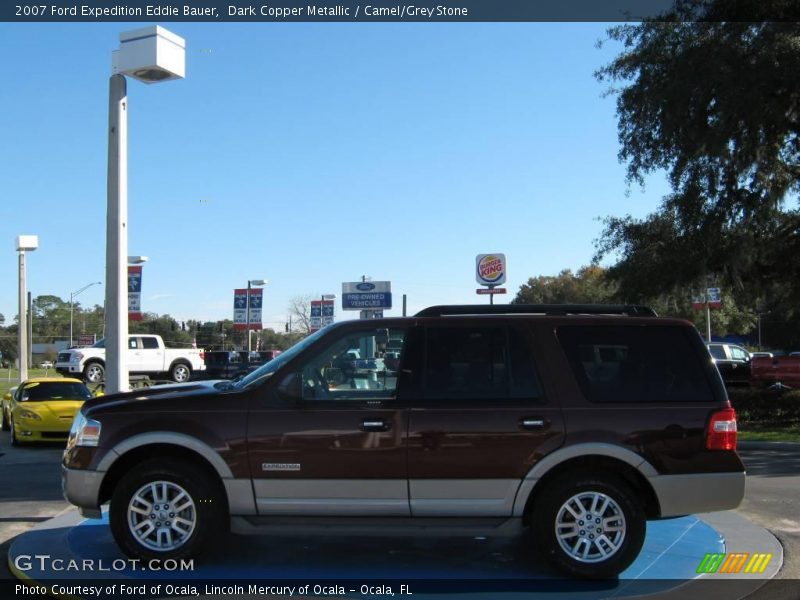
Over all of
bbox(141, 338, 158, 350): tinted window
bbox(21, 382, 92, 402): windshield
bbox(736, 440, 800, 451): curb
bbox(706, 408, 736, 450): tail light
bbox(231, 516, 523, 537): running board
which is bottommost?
bbox(736, 440, 800, 451): curb

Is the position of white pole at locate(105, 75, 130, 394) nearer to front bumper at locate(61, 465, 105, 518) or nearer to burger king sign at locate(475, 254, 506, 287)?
front bumper at locate(61, 465, 105, 518)

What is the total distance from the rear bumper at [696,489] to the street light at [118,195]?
6.59 meters

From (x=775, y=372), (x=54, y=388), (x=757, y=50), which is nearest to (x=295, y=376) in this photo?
(x=54, y=388)

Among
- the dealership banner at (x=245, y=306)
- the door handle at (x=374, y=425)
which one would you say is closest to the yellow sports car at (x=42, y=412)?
the door handle at (x=374, y=425)

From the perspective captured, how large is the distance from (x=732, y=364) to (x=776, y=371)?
3.10 meters

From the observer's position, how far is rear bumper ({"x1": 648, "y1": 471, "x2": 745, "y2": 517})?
553 centimetres

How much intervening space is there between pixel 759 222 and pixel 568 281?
6727cm

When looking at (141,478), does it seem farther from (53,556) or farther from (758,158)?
(758,158)

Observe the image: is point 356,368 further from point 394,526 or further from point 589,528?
point 589,528

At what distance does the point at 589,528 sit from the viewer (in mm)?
5512

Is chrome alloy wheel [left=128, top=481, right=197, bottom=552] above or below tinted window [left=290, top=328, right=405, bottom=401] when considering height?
below

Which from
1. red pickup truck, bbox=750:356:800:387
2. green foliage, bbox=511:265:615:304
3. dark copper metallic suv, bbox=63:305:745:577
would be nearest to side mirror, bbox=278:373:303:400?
dark copper metallic suv, bbox=63:305:745:577

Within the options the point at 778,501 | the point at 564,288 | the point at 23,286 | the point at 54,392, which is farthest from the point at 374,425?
the point at 564,288

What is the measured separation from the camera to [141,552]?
559 cm
